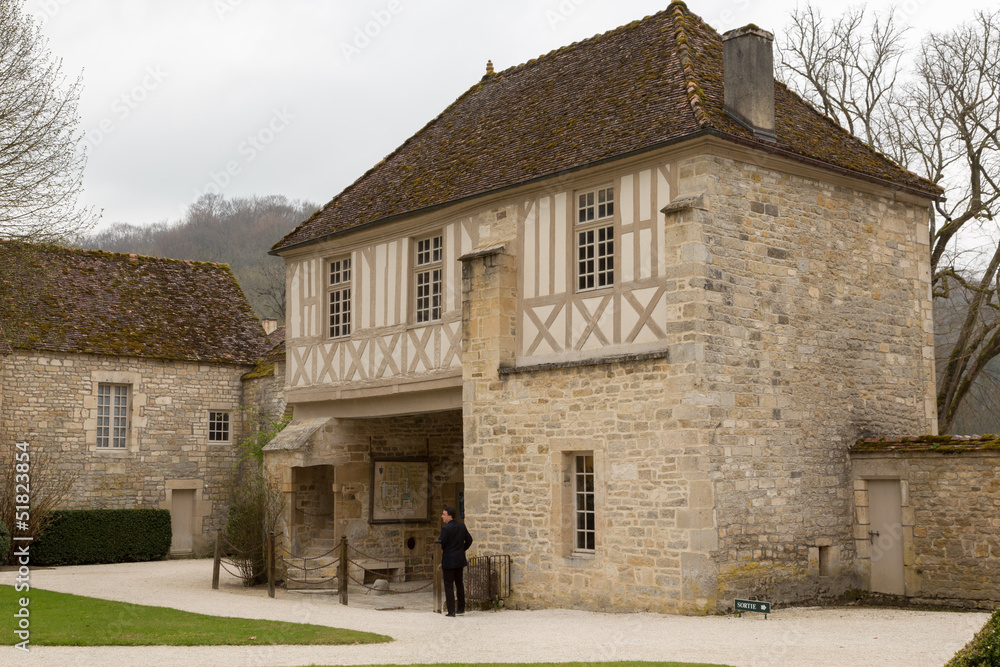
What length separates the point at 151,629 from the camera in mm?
9984

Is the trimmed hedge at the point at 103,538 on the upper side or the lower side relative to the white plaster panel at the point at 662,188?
lower

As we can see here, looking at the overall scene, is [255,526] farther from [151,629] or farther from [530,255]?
[530,255]

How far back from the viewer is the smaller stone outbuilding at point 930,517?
11273 millimetres

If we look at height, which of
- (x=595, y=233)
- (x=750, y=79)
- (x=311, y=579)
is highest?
(x=750, y=79)

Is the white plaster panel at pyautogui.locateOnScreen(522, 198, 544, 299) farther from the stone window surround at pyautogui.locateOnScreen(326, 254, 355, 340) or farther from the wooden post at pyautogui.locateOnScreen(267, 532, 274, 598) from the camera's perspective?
the wooden post at pyautogui.locateOnScreen(267, 532, 274, 598)

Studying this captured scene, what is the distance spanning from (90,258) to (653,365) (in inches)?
658

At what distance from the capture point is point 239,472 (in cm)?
2341

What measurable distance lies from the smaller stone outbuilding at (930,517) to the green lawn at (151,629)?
6.02m

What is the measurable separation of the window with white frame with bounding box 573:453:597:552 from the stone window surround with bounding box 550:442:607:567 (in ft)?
0.12

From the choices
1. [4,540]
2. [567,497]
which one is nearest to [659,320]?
[567,497]

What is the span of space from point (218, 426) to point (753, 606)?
52.1 ft

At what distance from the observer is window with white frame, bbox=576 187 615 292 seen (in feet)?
39.9

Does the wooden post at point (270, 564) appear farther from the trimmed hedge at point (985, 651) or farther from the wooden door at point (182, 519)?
the trimmed hedge at point (985, 651)

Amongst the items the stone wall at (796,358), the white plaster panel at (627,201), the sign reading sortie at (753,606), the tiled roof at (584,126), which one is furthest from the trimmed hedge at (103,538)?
the sign reading sortie at (753,606)
